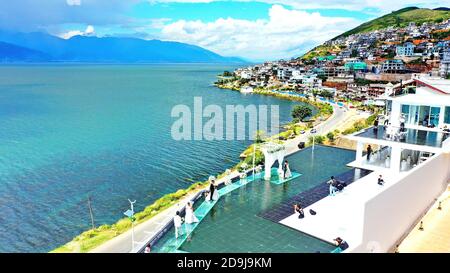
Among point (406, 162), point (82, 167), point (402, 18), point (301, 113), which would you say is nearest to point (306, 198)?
point (406, 162)

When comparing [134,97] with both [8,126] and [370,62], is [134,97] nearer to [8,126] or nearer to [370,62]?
[8,126]

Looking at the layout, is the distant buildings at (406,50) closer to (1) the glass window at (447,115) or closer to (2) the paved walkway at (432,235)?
(1) the glass window at (447,115)

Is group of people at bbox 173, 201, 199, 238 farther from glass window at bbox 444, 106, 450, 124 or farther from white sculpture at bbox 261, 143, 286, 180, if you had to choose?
glass window at bbox 444, 106, 450, 124

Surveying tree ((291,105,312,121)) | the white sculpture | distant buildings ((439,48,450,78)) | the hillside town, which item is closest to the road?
tree ((291,105,312,121))

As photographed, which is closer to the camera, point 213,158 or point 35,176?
point 35,176

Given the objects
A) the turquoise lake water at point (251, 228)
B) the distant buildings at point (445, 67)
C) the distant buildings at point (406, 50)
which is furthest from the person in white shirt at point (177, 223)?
the distant buildings at point (406, 50)
